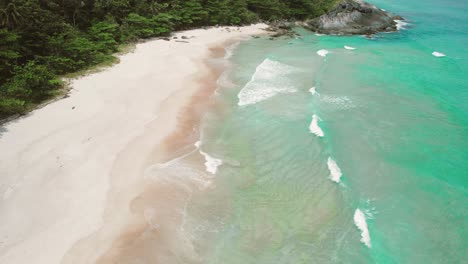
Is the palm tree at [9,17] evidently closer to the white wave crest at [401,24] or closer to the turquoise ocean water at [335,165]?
the turquoise ocean water at [335,165]

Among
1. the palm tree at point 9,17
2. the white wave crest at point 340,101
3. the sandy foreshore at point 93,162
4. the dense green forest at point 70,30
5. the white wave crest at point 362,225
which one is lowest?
the white wave crest at point 340,101

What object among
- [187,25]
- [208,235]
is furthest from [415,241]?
[187,25]

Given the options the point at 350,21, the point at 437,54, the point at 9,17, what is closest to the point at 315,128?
the point at 9,17

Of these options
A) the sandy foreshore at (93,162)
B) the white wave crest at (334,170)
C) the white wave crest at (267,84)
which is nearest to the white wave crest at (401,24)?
the white wave crest at (267,84)

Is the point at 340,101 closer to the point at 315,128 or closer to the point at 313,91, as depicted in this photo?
the point at 313,91

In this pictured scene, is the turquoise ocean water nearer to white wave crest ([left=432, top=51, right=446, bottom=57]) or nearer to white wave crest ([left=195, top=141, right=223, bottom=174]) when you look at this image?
→ white wave crest ([left=195, top=141, right=223, bottom=174])

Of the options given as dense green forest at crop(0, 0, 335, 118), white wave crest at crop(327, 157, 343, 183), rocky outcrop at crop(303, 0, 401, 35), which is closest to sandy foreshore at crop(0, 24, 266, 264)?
dense green forest at crop(0, 0, 335, 118)
